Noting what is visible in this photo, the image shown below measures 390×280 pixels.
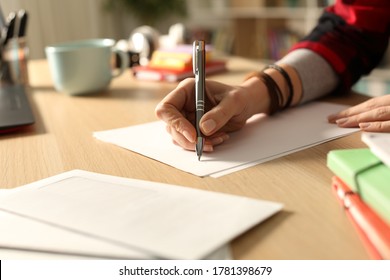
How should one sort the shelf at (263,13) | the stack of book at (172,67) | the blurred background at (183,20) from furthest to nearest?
1. the blurred background at (183,20)
2. the shelf at (263,13)
3. the stack of book at (172,67)

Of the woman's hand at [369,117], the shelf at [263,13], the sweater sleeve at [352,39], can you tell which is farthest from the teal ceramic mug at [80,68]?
the shelf at [263,13]

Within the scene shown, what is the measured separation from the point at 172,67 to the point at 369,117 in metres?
0.65

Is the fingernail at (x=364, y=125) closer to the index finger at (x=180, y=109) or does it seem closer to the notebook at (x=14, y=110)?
the index finger at (x=180, y=109)

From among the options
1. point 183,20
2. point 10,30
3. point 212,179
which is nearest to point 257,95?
point 212,179

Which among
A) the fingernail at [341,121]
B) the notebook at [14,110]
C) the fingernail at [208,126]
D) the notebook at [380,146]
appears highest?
the notebook at [380,146]

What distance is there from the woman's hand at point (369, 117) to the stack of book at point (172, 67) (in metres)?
0.53

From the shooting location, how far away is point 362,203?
398 mm

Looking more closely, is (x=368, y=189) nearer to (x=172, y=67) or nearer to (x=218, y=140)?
(x=218, y=140)

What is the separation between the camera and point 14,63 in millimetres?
1220

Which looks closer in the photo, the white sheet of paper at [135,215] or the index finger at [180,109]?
the white sheet of paper at [135,215]

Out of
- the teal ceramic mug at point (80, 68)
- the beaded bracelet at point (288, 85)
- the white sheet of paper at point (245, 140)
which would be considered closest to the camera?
the white sheet of paper at point (245, 140)

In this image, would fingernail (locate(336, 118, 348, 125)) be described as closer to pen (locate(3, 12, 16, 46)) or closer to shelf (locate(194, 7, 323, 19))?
pen (locate(3, 12, 16, 46))

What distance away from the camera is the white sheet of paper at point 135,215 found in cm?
36

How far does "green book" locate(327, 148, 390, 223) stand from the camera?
0.37 meters
